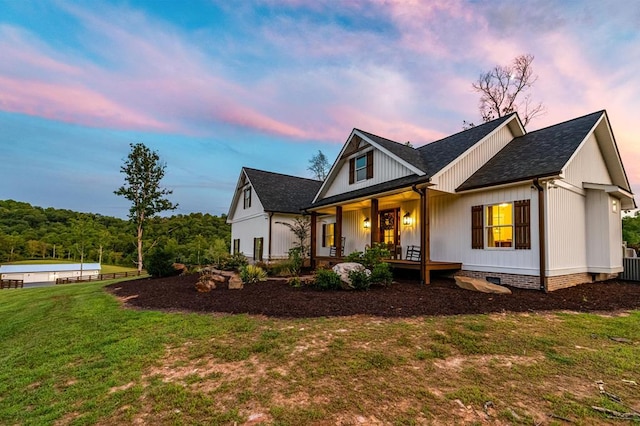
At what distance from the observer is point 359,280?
8039 millimetres

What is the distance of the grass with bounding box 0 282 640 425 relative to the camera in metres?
2.67

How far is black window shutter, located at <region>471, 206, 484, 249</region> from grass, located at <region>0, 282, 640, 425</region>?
12.5 ft

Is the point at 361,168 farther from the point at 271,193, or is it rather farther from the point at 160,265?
the point at 160,265

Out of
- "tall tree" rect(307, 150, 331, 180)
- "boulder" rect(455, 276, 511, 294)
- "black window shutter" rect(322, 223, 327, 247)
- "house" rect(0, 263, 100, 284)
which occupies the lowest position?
"house" rect(0, 263, 100, 284)

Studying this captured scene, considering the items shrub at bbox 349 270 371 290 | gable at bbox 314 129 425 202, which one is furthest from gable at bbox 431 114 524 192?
shrub at bbox 349 270 371 290

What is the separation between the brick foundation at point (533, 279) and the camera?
810 centimetres

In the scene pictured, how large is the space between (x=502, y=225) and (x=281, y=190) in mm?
12807

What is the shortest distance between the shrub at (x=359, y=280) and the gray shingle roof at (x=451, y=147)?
388 centimetres

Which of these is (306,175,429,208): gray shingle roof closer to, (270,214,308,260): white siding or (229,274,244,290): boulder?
(270,214,308,260): white siding

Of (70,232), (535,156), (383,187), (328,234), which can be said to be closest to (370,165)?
(383,187)

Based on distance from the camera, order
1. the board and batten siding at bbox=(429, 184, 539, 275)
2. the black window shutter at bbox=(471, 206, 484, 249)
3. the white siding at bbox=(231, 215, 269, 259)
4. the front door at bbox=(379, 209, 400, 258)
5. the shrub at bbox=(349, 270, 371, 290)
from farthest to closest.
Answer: the white siding at bbox=(231, 215, 269, 259)
the front door at bbox=(379, 209, 400, 258)
the black window shutter at bbox=(471, 206, 484, 249)
the board and batten siding at bbox=(429, 184, 539, 275)
the shrub at bbox=(349, 270, 371, 290)

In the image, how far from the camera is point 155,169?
24516mm

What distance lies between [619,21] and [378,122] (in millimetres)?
12024

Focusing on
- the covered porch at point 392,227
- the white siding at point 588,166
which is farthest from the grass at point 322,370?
the white siding at point 588,166
